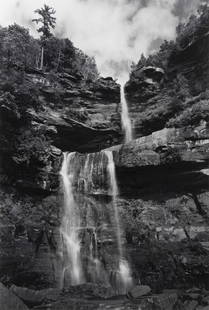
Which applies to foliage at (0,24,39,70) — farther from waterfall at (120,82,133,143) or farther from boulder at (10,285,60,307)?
boulder at (10,285,60,307)

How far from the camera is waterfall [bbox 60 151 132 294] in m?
20.2

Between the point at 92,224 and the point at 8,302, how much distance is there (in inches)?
383

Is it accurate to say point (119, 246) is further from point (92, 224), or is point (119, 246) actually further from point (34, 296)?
point (34, 296)

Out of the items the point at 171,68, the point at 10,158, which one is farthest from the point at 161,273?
the point at 171,68

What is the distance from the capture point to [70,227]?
73.6ft

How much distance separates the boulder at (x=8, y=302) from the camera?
13.3 meters

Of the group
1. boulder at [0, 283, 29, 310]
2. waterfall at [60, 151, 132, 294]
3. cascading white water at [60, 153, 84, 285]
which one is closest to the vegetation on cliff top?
waterfall at [60, 151, 132, 294]

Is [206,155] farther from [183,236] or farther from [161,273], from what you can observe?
[161,273]

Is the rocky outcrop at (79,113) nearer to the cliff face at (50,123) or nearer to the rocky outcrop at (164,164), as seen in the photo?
the cliff face at (50,123)

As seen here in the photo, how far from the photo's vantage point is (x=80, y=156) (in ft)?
84.9

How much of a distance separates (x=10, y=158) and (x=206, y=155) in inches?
520

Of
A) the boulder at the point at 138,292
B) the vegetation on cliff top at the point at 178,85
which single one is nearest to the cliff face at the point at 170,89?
the vegetation on cliff top at the point at 178,85

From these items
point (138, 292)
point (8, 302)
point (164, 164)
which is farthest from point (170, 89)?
point (8, 302)

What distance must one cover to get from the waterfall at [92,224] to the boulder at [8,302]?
246 inches
